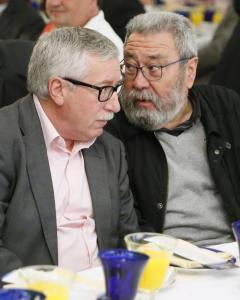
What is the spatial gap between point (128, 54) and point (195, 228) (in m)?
0.71

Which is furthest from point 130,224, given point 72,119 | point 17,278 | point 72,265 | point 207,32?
point 207,32

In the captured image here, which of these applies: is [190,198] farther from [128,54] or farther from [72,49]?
[72,49]

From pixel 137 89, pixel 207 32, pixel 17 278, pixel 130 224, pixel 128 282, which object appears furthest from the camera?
pixel 207 32

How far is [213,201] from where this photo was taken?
271 cm

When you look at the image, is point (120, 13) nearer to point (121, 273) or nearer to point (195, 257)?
point (195, 257)

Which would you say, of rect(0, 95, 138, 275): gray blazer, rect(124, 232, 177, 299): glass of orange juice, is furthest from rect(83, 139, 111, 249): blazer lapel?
rect(124, 232, 177, 299): glass of orange juice

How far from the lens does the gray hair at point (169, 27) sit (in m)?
2.67

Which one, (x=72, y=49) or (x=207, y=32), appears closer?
(x=72, y=49)

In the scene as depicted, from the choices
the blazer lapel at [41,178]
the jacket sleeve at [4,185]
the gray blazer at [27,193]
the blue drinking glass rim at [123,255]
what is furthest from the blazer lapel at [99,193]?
the blue drinking glass rim at [123,255]

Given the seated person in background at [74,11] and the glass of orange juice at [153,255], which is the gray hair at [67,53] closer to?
the glass of orange juice at [153,255]

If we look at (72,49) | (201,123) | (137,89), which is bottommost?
(201,123)

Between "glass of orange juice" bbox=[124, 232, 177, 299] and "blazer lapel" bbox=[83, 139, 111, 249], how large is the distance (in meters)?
0.58

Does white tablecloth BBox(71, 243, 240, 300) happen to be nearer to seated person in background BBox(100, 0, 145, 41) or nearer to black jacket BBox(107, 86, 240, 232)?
black jacket BBox(107, 86, 240, 232)

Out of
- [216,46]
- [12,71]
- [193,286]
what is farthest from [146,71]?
[216,46]
